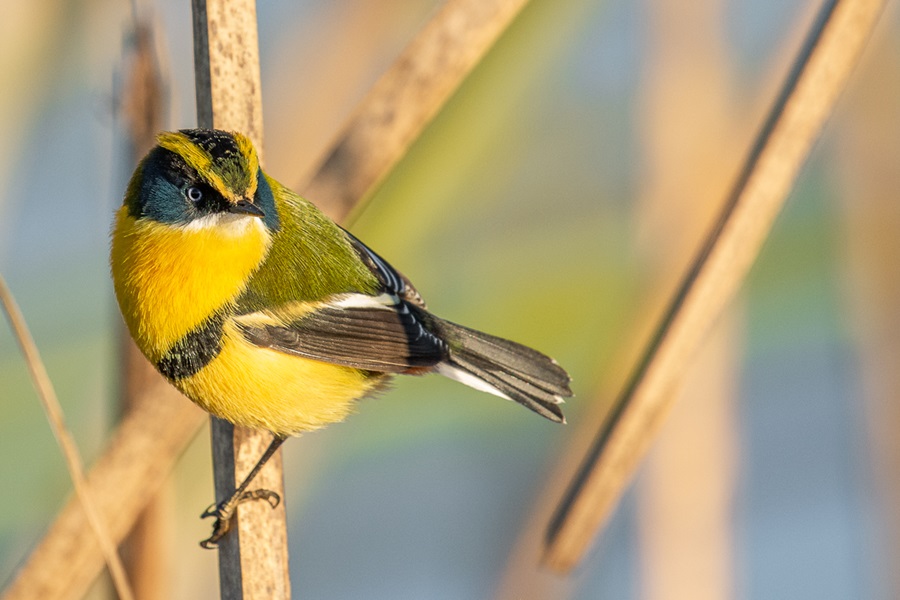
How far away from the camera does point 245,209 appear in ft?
6.53

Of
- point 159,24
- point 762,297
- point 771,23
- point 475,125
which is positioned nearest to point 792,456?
point 762,297

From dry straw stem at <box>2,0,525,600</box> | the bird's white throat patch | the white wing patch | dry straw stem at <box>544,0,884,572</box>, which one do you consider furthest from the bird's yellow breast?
dry straw stem at <box>544,0,884,572</box>

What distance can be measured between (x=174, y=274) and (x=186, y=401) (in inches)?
11.6

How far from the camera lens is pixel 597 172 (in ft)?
11.5

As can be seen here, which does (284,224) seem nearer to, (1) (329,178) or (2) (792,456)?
(1) (329,178)

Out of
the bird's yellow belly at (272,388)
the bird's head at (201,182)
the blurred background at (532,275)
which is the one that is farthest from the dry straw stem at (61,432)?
the blurred background at (532,275)

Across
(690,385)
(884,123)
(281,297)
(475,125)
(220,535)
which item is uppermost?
(884,123)

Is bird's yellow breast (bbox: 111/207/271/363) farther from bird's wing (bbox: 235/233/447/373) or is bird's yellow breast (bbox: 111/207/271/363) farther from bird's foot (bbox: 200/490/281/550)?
bird's foot (bbox: 200/490/281/550)

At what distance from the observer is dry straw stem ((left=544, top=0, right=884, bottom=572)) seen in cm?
204

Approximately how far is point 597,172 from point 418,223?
1069mm

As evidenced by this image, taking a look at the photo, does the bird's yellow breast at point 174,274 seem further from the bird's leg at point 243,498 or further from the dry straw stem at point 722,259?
the dry straw stem at point 722,259

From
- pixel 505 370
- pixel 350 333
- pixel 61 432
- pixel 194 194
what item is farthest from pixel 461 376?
pixel 61 432

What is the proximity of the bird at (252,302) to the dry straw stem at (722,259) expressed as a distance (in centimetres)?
36

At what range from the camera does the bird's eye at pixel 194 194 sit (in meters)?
2.03
